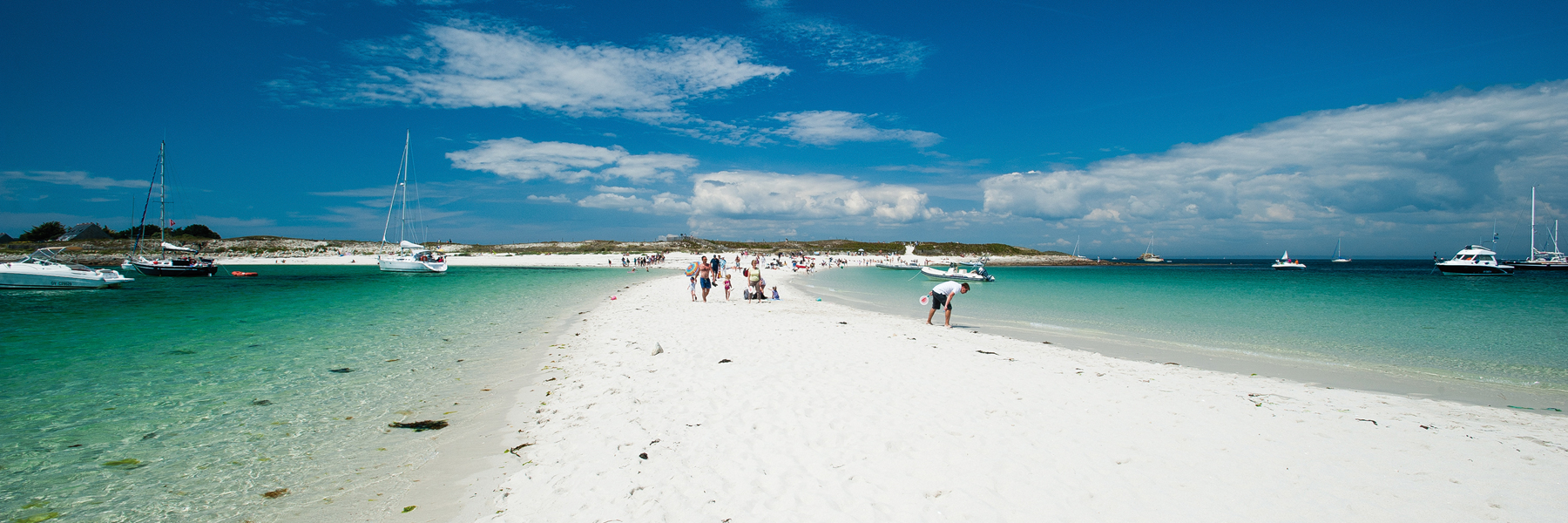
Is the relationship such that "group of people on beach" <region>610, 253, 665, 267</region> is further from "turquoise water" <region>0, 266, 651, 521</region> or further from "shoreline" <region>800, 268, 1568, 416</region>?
"shoreline" <region>800, 268, 1568, 416</region>

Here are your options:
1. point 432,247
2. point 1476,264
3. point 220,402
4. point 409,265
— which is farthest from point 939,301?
point 432,247

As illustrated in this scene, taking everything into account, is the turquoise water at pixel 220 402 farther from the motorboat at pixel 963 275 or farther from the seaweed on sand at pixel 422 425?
the motorboat at pixel 963 275

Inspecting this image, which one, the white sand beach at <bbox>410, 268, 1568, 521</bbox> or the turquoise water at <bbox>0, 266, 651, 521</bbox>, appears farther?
the turquoise water at <bbox>0, 266, 651, 521</bbox>

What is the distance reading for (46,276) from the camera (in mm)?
26156

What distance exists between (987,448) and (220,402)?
9693mm

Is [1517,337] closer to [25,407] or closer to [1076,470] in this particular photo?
[1076,470]

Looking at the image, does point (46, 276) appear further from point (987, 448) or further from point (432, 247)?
point (432, 247)

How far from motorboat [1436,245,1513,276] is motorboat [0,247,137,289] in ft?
358

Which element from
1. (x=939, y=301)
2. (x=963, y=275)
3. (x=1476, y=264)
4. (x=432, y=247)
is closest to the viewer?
(x=939, y=301)

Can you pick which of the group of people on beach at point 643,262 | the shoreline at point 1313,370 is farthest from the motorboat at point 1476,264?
the group of people on beach at point 643,262

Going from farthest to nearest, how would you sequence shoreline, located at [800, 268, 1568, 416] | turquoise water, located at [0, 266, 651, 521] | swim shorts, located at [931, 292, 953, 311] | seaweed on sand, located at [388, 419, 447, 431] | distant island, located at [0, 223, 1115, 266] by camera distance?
distant island, located at [0, 223, 1115, 266] < swim shorts, located at [931, 292, 953, 311] < shoreline, located at [800, 268, 1568, 416] < seaweed on sand, located at [388, 419, 447, 431] < turquoise water, located at [0, 266, 651, 521]

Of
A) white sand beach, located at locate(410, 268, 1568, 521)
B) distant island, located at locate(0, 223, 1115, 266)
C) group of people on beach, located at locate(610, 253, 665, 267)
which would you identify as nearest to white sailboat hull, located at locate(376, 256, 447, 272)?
group of people on beach, located at locate(610, 253, 665, 267)

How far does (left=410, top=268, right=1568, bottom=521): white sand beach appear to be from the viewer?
403 cm

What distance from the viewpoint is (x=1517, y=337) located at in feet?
49.2
